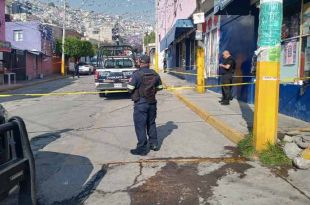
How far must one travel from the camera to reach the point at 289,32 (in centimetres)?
1030

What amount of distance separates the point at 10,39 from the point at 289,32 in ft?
138

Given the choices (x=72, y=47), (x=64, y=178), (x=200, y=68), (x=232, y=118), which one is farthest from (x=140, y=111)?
(x=72, y=47)

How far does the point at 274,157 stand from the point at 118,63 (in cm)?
1223

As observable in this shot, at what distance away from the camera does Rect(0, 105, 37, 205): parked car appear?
3.36m

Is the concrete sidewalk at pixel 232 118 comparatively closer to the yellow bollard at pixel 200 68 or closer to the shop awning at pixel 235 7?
the shop awning at pixel 235 7

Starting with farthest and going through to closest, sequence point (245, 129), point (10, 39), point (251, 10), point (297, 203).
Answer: point (10, 39) < point (251, 10) < point (245, 129) < point (297, 203)

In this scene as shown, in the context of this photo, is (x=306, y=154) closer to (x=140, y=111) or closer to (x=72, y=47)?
(x=140, y=111)

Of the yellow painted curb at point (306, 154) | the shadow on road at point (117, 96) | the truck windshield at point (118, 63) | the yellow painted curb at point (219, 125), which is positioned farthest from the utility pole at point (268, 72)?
the truck windshield at point (118, 63)

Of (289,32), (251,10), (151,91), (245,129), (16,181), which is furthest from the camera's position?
(251,10)

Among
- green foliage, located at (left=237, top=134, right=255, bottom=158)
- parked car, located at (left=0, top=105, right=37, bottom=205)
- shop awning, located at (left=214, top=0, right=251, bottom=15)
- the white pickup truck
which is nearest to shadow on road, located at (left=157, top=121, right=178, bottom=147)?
green foliage, located at (left=237, top=134, right=255, bottom=158)

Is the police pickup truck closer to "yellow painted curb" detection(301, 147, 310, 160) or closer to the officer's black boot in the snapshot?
the officer's black boot

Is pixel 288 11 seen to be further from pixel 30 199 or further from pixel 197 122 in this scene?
pixel 30 199

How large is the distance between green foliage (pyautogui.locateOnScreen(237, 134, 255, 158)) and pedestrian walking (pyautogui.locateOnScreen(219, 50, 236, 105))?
17.5ft

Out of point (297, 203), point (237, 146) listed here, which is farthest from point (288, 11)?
point (297, 203)
